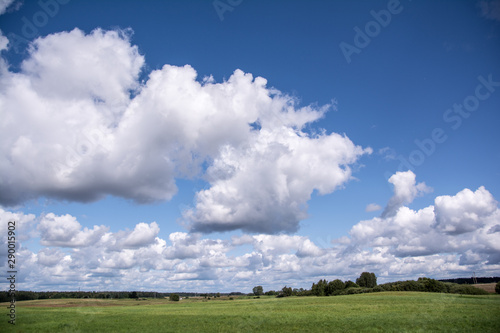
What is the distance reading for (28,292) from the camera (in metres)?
188

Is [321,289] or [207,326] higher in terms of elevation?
[207,326]

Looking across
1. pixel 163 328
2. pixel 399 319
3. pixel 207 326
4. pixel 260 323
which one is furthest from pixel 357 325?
pixel 163 328

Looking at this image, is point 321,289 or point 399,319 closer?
point 399,319

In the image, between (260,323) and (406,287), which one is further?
(406,287)

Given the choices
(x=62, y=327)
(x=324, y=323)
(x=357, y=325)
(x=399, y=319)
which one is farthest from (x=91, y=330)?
(x=399, y=319)

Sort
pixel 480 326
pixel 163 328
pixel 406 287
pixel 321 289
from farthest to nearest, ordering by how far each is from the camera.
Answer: pixel 321 289
pixel 406 287
pixel 163 328
pixel 480 326

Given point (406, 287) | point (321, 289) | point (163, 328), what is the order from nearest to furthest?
point (163, 328) < point (406, 287) < point (321, 289)

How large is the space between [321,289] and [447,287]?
64208 mm

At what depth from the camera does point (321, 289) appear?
179m

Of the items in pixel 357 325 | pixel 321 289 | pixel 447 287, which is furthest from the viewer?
pixel 321 289

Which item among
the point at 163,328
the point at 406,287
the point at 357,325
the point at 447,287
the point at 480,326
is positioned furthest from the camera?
the point at 406,287

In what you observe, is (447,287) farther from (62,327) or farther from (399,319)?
(62,327)

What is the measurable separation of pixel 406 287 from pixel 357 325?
132m

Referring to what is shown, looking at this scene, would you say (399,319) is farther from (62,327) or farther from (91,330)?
(62,327)
